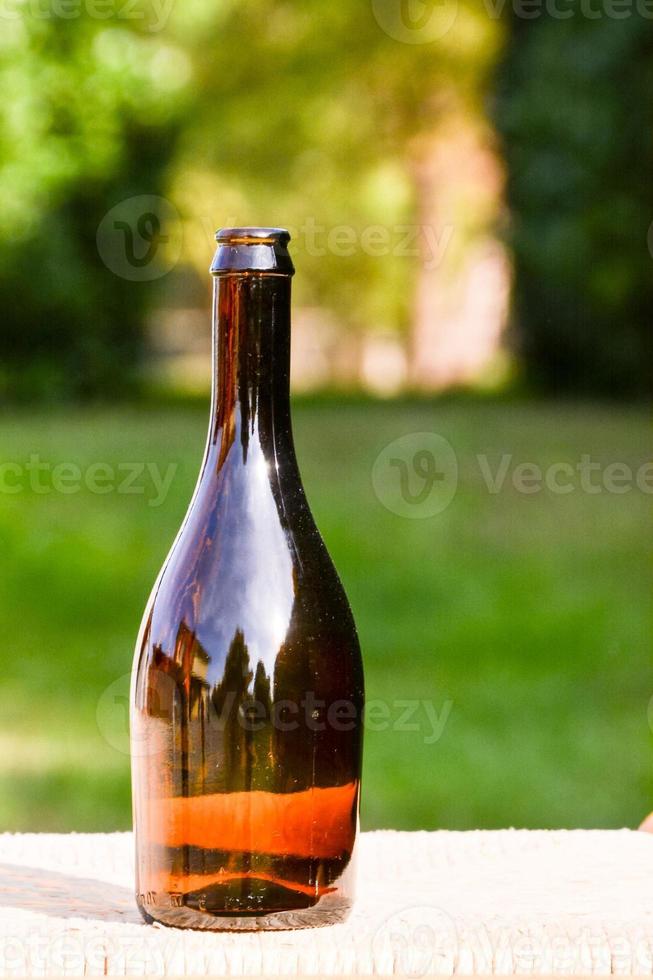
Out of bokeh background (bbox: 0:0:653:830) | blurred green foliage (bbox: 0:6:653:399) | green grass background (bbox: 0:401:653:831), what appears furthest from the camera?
blurred green foliage (bbox: 0:6:653:399)

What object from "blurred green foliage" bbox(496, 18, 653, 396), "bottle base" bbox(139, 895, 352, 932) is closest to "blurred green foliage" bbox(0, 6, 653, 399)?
"blurred green foliage" bbox(496, 18, 653, 396)

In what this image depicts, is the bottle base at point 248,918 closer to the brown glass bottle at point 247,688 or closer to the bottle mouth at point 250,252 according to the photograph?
the brown glass bottle at point 247,688

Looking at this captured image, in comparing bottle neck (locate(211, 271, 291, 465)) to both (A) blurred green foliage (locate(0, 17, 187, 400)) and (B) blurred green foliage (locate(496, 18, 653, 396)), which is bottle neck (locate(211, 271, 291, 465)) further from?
(B) blurred green foliage (locate(496, 18, 653, 396))

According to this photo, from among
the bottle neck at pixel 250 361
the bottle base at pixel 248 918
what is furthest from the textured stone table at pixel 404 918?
the bottle neck at pixel 250 361

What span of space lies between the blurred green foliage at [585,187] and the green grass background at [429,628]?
1.25 metres

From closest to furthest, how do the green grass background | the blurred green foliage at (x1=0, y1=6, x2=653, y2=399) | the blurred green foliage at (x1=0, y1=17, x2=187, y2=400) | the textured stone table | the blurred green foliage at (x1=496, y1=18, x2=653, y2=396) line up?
the textured stone table → the green grass background → the blurred green foliage at (x1=0, y1=17, x2=187, y2=400) → the blurred green foliage at (x1=496, y1=18, x2=653, y2=396) → the blurred green foliage at (x1=0, y1=6, x2=653, y2=399)

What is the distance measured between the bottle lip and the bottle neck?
3 cm

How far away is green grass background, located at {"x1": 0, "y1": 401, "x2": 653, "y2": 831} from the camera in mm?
4137

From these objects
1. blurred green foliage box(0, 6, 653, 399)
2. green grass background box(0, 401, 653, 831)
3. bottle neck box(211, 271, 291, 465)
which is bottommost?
green grass background box(0, 401, 653, 831)

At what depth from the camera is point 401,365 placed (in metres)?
19.6

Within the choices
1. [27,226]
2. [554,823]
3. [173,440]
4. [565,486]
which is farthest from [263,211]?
[554,823]

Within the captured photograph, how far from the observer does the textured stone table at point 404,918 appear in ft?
3.51

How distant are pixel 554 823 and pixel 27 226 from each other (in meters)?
8.07

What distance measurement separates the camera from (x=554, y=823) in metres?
3.92
